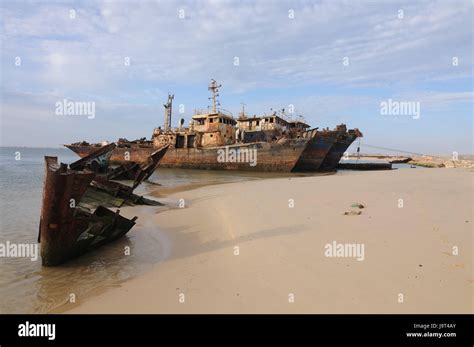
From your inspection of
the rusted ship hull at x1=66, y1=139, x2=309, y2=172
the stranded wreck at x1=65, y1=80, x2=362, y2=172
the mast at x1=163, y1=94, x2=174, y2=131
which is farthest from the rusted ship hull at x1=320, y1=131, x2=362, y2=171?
the mast at x1=163, y1=94, x2=174, y2=131

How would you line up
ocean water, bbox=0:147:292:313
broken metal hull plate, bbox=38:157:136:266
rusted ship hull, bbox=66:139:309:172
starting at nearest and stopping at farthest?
ocean water, bbox=0:147:292:313
broken metal hull plate, bbox=38:157:136:266
rusted ship hull, bbox=66:139:309:172

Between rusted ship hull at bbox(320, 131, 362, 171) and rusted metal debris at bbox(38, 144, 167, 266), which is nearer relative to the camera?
rusted metal debris at bbox(38, 144, 167, 266)

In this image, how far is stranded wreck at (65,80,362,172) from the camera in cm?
2614

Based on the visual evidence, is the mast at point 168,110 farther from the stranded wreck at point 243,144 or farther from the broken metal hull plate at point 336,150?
the broken metal hull plate at point 336,150

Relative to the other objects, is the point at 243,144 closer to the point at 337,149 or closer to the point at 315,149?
the point at 315,149

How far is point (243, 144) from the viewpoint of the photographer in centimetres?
2720

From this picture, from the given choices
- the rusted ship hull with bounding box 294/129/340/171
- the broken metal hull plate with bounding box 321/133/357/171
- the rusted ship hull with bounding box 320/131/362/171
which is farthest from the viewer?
the broken metal hull plate with bounding box 321/133/357/171

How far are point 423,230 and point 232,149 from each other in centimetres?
2230

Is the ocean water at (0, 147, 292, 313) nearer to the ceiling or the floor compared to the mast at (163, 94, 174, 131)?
nearer to the floor

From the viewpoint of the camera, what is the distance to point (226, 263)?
496cm

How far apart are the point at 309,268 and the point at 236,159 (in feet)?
78.4

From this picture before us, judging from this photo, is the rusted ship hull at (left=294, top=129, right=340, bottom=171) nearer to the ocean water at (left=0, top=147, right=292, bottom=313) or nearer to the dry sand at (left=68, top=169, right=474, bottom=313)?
the dry sand at (left=68, top=169, right=474, bottom=313)
